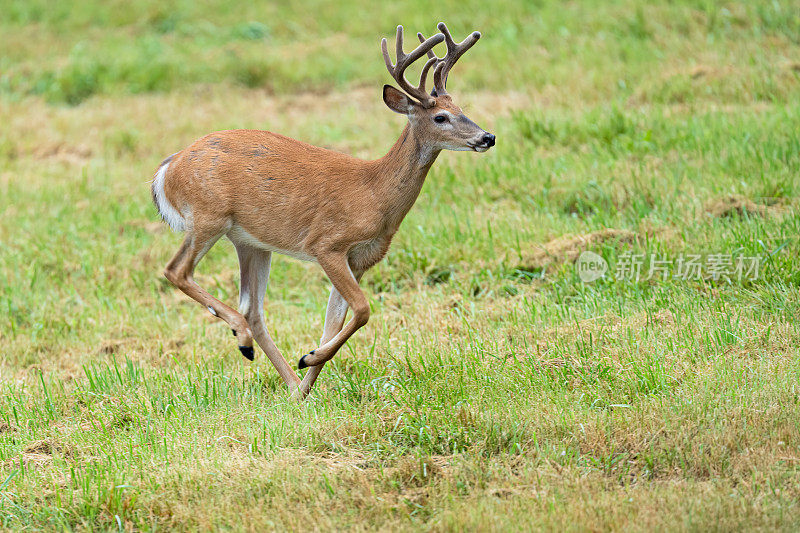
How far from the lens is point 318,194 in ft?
17.9

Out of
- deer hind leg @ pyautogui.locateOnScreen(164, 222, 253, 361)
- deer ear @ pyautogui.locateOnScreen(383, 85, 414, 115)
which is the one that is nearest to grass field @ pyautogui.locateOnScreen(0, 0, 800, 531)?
deer hind leg @ pyautogui.locateOnScreen(164, 222, 253, 361)

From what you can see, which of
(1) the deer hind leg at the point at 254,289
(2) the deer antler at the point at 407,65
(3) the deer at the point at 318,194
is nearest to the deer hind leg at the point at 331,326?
(3) the deer at the point at 318,194

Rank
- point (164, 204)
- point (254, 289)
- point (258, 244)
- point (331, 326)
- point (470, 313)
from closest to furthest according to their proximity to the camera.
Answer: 1. point (258, 244)
2. point (331, 326)
3. point (164, 204)
4. point (254, 289)
5. point (470, 313)

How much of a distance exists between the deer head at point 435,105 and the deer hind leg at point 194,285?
51.0 inches

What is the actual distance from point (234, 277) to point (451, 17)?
25.8 feet

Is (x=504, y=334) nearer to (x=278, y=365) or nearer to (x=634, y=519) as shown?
(x=278, y=365)

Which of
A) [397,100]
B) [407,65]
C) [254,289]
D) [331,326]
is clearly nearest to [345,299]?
[331,326]

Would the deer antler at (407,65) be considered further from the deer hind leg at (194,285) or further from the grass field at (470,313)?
the grass field at (470,313)

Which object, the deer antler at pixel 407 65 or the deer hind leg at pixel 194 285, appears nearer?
the deer antler at pixel 407 65

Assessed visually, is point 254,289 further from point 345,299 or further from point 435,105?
point 435,105

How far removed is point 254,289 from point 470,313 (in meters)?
1.56

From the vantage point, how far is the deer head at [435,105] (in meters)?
5.14

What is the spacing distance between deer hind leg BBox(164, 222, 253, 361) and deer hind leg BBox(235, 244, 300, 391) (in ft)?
1.30

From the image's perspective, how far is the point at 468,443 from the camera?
4832 mm
